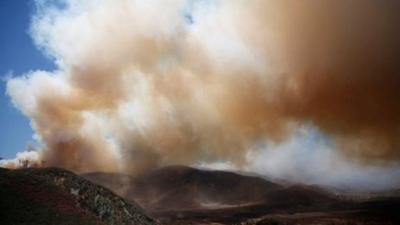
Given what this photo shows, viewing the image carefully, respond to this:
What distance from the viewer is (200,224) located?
639ft

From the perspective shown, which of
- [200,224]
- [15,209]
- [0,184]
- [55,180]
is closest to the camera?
[15,209]

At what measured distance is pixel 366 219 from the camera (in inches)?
7859

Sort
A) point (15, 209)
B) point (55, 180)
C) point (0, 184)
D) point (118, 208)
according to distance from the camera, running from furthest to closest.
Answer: point (118, 208)
point (55, 180)
point (0, 184)
point (15, 209)

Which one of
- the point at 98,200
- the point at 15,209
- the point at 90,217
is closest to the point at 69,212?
the point at 90,217

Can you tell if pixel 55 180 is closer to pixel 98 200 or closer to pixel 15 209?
pixel 98 200

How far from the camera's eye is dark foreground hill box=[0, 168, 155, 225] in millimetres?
60844

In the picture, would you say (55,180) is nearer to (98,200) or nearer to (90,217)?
(98,200)

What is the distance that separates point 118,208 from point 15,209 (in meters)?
26.7

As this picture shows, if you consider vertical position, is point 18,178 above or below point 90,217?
above

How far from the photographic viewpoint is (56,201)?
69.4 m

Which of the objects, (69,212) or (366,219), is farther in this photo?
Result: (366,219)

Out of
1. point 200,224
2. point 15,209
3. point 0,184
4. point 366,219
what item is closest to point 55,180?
point 0,184

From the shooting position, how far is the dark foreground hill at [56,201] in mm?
60844

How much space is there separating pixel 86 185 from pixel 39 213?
20.7 meters
